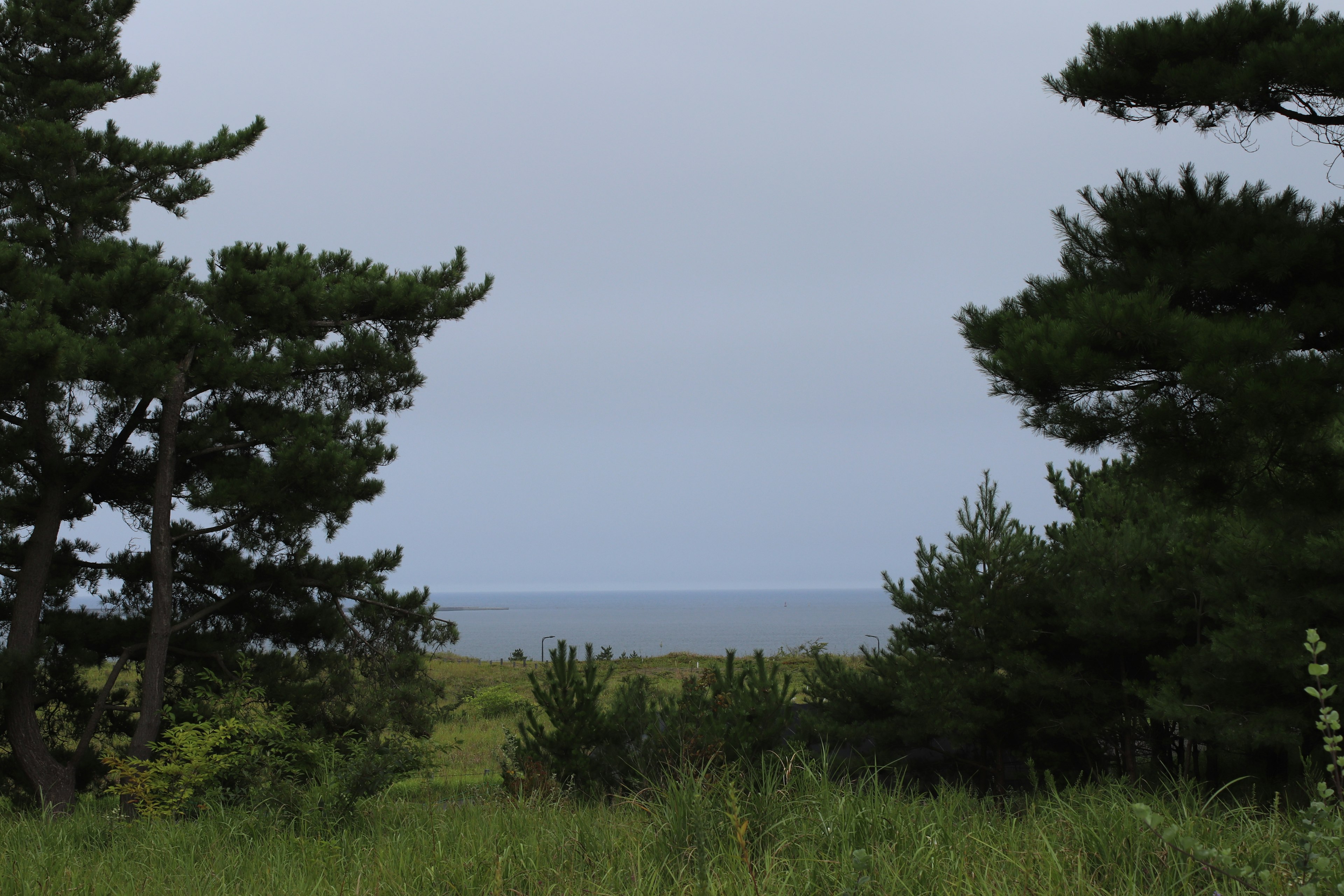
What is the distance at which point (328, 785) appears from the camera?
277 inches

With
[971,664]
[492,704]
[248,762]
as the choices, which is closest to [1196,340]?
[971,664]

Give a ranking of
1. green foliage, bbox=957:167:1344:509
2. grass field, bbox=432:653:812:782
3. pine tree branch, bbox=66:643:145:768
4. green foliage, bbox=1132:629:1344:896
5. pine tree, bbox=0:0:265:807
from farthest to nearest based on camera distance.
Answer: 1. grass field, bbox=432:653:812:782
2. pine tree branch, bbox=66:643:145:768
3. pine tree, bbox=0:0:265:807
4. green foliage, bbox=957:167:1344:509
5. green foliage, bbox=1132:629:1344:896

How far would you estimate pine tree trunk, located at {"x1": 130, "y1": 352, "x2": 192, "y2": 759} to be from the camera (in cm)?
1203

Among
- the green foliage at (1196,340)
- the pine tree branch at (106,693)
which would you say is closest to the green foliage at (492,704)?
the pine tree branch at (106,693)

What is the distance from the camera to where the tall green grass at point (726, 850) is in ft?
14.4

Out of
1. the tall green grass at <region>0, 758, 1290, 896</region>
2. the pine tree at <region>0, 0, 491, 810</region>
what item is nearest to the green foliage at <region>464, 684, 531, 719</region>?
the pine tree at <region>0, 0, 491, 810</region>

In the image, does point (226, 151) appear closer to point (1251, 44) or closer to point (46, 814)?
point (46, 814)

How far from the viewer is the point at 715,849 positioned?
478cm

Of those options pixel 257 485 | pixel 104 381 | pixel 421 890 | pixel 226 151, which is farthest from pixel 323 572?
pixel 421 890

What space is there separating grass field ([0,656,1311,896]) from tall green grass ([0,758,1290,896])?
0.01m

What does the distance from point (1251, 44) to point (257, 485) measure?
38.1ft

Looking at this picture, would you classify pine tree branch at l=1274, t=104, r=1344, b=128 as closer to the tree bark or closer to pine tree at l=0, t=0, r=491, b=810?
the tree bark

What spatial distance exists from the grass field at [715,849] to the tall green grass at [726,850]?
1cm

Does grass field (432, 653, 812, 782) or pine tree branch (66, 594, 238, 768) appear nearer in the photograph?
pine tree branch (66, 594, 238, 768)
